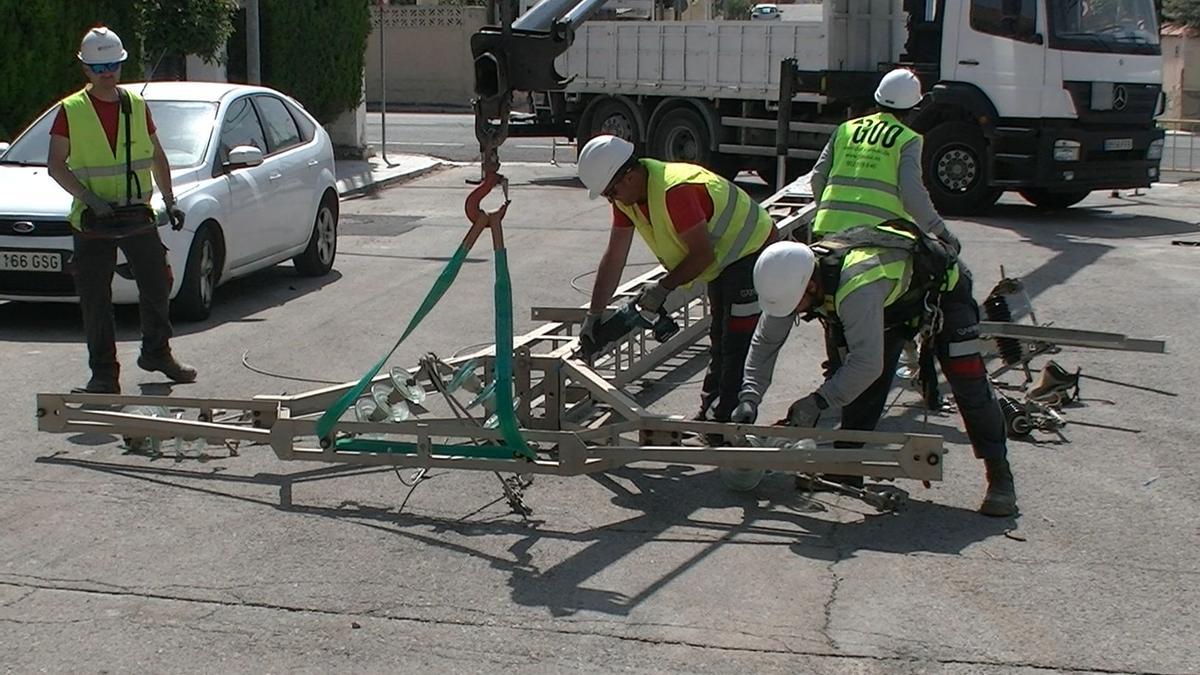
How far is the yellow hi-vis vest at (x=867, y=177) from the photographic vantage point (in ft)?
25.7

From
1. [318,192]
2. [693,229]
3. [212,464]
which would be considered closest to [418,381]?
[212,464]

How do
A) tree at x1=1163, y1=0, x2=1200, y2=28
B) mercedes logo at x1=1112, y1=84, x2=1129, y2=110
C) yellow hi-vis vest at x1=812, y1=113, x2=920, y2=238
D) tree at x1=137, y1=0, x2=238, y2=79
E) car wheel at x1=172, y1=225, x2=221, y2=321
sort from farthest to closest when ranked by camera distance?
tree at x1=1163, y1=0, x2=1200, y2=28 → tree at x1=137, y1=0, x2=238, y2=79 → mercedes logo at x1=1112, y1=84, x2=1129, y2=110 → car wheel at x1=172, y1=225, x2=221, y2=321 → yellow hi-vis vest at x1=812, y1=113, x2=920, y2=238

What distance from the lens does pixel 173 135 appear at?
11227 mm

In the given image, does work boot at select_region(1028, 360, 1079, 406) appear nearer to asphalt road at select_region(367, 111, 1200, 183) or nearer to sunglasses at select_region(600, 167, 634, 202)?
sunglasses at select_region(600, 167, 634, 202)

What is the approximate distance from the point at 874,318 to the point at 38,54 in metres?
12.6

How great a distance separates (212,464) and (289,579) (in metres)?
1.65

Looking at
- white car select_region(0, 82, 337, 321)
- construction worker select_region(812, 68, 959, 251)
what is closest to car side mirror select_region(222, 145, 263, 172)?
white car select_region(0, 82, 337, 321)

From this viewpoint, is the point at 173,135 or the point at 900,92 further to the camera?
the point at 173,135

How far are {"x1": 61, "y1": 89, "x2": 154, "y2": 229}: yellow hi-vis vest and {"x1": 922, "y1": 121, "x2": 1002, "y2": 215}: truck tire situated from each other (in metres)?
10.6

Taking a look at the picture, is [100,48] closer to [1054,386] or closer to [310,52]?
[1054,386]

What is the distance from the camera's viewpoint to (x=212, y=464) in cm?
712

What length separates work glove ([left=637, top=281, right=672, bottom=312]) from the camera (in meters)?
7.00

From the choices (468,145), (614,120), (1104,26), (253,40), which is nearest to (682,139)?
(614,120)

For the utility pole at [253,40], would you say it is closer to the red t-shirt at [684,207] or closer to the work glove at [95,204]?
the work glove at [95,204]
